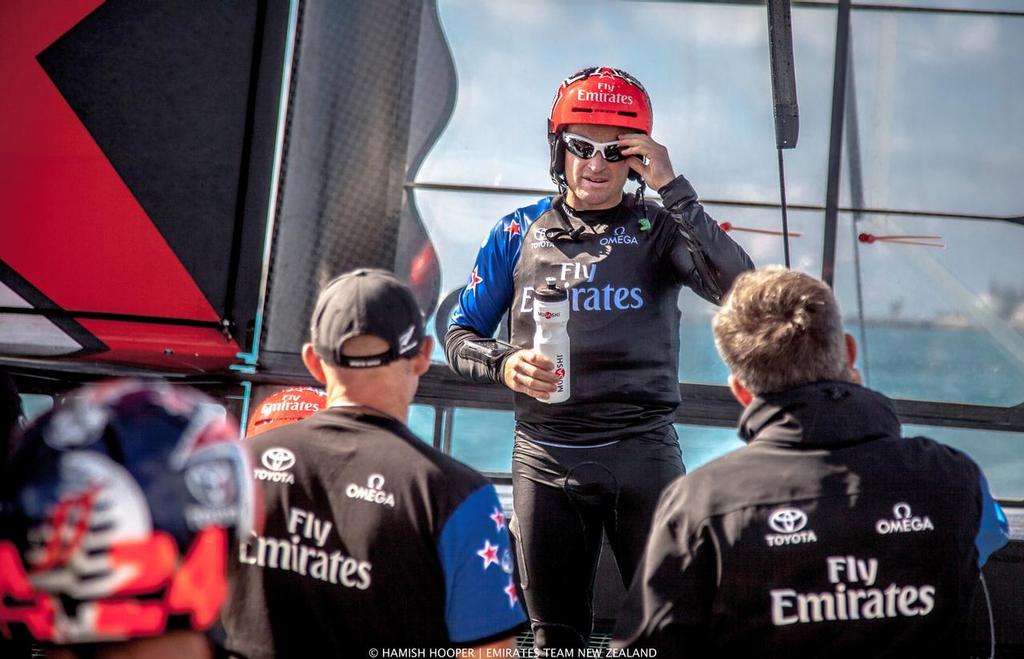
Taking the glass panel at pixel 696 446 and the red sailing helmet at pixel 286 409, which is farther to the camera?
the glass panel at pixel 696 446

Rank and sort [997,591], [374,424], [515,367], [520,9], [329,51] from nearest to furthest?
[374,424] → [515,367] → [997,591] → [329,51] → [520,9]

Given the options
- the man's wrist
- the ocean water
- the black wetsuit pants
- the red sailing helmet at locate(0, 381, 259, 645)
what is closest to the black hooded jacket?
the red sailing helmet at locate(0, 381, 259, 645)

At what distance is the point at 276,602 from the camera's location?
1.88 metres

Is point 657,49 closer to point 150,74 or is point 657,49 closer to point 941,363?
point 941,363

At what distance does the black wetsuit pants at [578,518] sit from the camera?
9.36 ft

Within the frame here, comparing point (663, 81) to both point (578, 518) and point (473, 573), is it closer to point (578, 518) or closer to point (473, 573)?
point (578, 518)

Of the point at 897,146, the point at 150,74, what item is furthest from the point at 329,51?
the point at 897,146

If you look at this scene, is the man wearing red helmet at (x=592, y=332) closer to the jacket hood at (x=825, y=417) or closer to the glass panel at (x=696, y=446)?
the jacket hood at (x=825, y=417)

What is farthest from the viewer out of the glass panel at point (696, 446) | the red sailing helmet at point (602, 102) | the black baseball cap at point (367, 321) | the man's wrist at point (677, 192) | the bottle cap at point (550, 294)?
the glass panel at point (696, 446)

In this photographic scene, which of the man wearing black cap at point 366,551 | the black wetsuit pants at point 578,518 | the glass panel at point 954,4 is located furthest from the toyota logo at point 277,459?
the glass panel at point 954,4

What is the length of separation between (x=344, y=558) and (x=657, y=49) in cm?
353

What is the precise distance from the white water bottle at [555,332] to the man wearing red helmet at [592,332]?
Answer: 3cm

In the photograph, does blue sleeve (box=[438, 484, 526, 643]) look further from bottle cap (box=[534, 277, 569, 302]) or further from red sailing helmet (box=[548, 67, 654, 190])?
red sailing helmet (box=[548, 67, 654, 190])

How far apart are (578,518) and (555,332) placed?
52cm
